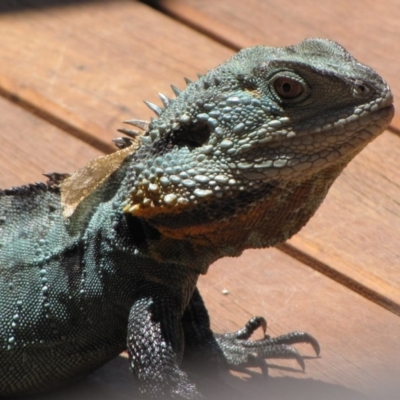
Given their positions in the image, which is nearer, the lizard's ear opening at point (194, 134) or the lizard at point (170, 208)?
the lizard at point (170, 208)

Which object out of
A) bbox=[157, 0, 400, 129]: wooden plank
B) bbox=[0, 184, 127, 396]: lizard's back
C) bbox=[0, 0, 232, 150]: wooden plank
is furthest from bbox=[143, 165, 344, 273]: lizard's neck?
bbox=[157, 0, 400, 129]: wooden plank

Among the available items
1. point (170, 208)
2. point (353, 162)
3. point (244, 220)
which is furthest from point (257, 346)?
point (353, 162)

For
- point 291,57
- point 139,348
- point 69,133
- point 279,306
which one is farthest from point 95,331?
point 69,133

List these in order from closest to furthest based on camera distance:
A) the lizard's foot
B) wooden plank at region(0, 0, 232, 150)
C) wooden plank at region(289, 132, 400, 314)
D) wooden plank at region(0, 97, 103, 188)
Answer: the lizard's foot → wooden plank at region(289, 132, 400, 314) → wooden plank at region(0, 97, 103, 188) → wooden plank at region(0, 0, 232, 150)

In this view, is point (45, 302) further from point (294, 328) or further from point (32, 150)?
point (32, 150)

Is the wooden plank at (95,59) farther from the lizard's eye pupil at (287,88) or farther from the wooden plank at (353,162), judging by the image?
the lizard's eye pupil at (287,88)

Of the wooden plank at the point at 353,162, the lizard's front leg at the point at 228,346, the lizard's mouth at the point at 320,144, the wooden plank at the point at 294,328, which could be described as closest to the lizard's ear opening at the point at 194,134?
the lizard's mouth at the point at 320,144

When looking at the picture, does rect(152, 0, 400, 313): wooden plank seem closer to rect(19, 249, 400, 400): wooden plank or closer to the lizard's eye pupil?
rect(19, 249, 400, 400): wooden plank
